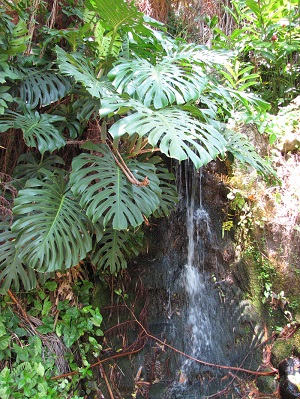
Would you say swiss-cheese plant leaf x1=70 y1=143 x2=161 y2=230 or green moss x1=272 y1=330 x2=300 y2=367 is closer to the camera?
swiss-cheese plant leaf x1=70 y1=143 x2=161 y2=230

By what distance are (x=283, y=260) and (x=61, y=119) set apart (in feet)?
6.12

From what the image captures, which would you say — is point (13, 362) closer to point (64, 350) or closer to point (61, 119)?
point (64, 350)

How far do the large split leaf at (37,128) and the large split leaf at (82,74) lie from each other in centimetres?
32

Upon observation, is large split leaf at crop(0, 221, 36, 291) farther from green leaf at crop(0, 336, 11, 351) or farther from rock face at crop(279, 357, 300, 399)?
rock face at crop(279, 357, 300, 399)

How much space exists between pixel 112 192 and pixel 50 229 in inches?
13.6

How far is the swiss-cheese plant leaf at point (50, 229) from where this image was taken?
159cm

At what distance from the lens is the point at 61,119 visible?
6.35 ft

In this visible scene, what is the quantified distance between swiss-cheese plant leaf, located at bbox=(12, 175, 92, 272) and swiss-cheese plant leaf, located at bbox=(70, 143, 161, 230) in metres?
0.13

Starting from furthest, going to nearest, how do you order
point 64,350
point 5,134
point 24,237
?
point 5,134
point 64,350
point 24,237

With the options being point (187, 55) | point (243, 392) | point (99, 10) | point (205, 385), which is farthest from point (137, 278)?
point (99, 10)

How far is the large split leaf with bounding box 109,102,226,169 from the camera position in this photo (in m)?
1.37

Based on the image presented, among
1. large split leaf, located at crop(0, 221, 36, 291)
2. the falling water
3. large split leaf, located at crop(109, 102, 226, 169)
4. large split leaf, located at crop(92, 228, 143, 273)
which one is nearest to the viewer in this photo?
large split leaf, located at crop(109, 102, 226, 169)

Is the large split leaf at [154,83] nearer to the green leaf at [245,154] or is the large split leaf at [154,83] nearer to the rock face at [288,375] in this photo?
the green leaf at [245,154]

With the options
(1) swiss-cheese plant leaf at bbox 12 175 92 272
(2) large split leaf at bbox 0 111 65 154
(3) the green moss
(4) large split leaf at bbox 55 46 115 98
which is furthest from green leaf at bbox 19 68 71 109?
(3) the green moss
